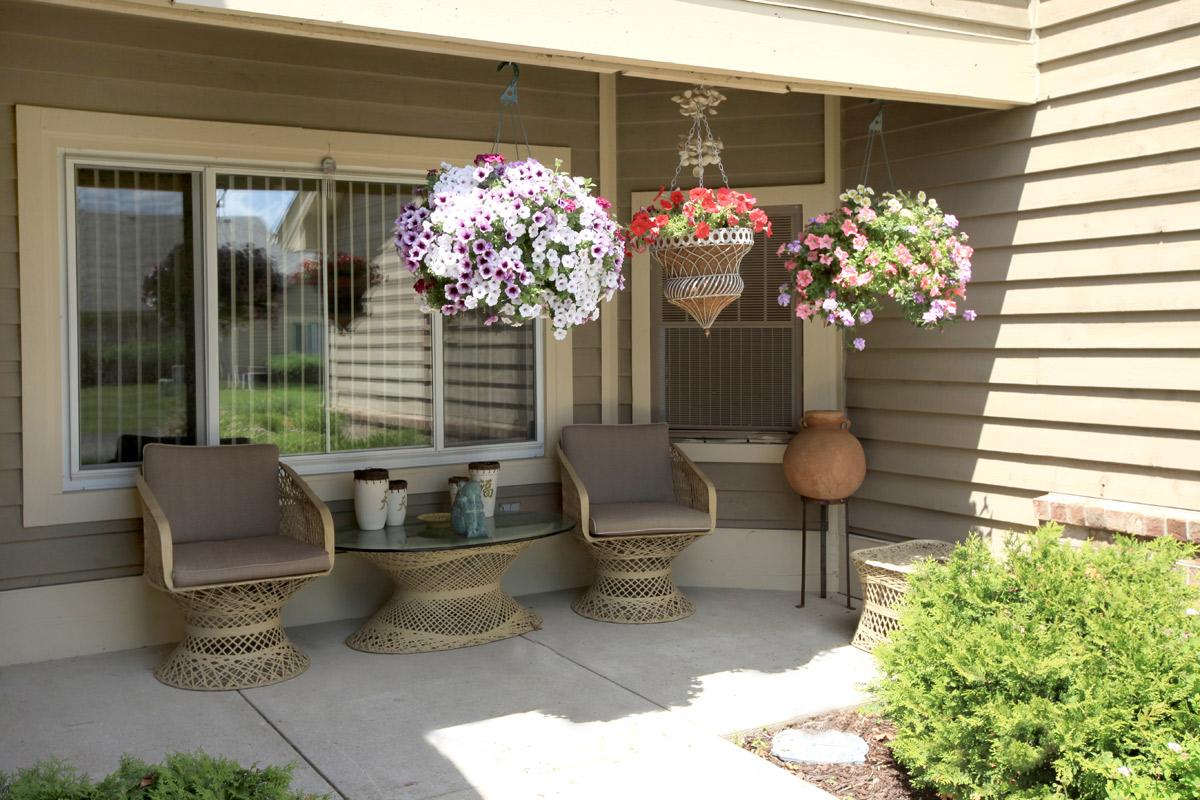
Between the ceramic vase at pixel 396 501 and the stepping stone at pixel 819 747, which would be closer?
the stepping stone at pixel 819 747

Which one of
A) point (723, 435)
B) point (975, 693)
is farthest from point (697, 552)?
point (975, 693)

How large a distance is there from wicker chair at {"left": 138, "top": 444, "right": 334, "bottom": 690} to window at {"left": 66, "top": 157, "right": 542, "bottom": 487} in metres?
0.24

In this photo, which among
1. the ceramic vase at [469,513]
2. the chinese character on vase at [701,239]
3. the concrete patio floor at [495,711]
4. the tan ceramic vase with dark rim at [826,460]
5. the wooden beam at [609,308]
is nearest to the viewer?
the concrete patio floor at [495,711]

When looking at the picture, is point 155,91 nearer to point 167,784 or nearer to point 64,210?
point 64,210

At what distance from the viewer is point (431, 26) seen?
3.49 meters

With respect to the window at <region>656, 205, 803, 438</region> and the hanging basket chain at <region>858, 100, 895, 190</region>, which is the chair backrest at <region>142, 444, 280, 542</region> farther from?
the hanging basket chain at <region>858, 100, 895, 190</region>

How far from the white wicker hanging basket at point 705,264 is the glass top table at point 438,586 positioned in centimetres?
123

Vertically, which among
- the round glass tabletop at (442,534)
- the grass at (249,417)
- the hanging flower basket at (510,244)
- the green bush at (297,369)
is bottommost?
the round glass tabletop at (442,534)

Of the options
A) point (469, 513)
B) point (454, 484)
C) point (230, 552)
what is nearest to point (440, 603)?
point (469, 513)

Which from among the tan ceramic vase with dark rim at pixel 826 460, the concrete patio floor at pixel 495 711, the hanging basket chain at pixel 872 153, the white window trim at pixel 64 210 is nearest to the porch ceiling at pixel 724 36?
the hanging basket chain at pixel 872 153

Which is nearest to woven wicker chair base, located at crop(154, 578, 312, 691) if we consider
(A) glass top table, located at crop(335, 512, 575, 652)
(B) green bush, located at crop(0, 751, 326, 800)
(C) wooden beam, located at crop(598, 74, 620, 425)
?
(A) glass top table, located at crop(335, 512, 575, 652)

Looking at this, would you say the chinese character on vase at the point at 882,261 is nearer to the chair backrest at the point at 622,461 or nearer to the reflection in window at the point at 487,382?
the chair backrest at the point at 622,461

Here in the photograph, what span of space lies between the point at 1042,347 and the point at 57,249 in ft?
12.9

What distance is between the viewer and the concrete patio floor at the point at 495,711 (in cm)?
337
